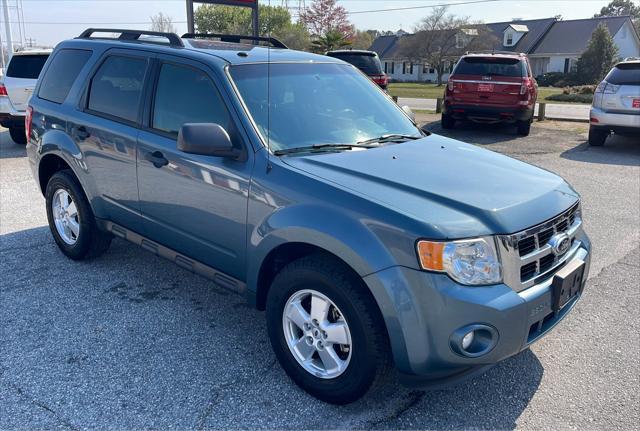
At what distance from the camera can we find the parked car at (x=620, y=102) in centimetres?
Answer: 1042

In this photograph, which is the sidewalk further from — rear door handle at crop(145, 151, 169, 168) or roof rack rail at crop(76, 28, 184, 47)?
rear door handle at crop(145, 151, 169, 168)

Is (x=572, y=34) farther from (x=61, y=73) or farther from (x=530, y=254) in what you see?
(x=530, y=254)

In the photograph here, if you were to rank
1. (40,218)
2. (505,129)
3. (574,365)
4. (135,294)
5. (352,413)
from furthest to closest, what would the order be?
(505,129), (40,218), (135,294), (574,365), (352,413)

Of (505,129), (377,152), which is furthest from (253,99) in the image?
(505,129)

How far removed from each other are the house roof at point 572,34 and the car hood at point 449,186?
181 feet

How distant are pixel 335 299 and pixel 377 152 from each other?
3.55 ft

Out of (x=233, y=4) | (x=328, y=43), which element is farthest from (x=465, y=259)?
(x=328, y=43)

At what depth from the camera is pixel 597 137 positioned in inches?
457

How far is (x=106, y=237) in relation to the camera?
4.85 meters

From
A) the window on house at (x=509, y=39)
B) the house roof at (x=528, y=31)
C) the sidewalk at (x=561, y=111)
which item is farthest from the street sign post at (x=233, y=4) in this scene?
the window on house at (x=509, y=39)

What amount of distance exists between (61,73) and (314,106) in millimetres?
2573

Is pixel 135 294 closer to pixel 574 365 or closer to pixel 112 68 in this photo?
pixel 112 68

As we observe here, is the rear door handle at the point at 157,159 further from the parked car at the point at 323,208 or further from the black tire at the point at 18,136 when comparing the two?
the black tire at the point at 18,136

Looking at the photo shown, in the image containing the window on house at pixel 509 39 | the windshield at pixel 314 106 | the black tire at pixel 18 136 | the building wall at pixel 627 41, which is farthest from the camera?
the window on house at pixel 509 39
